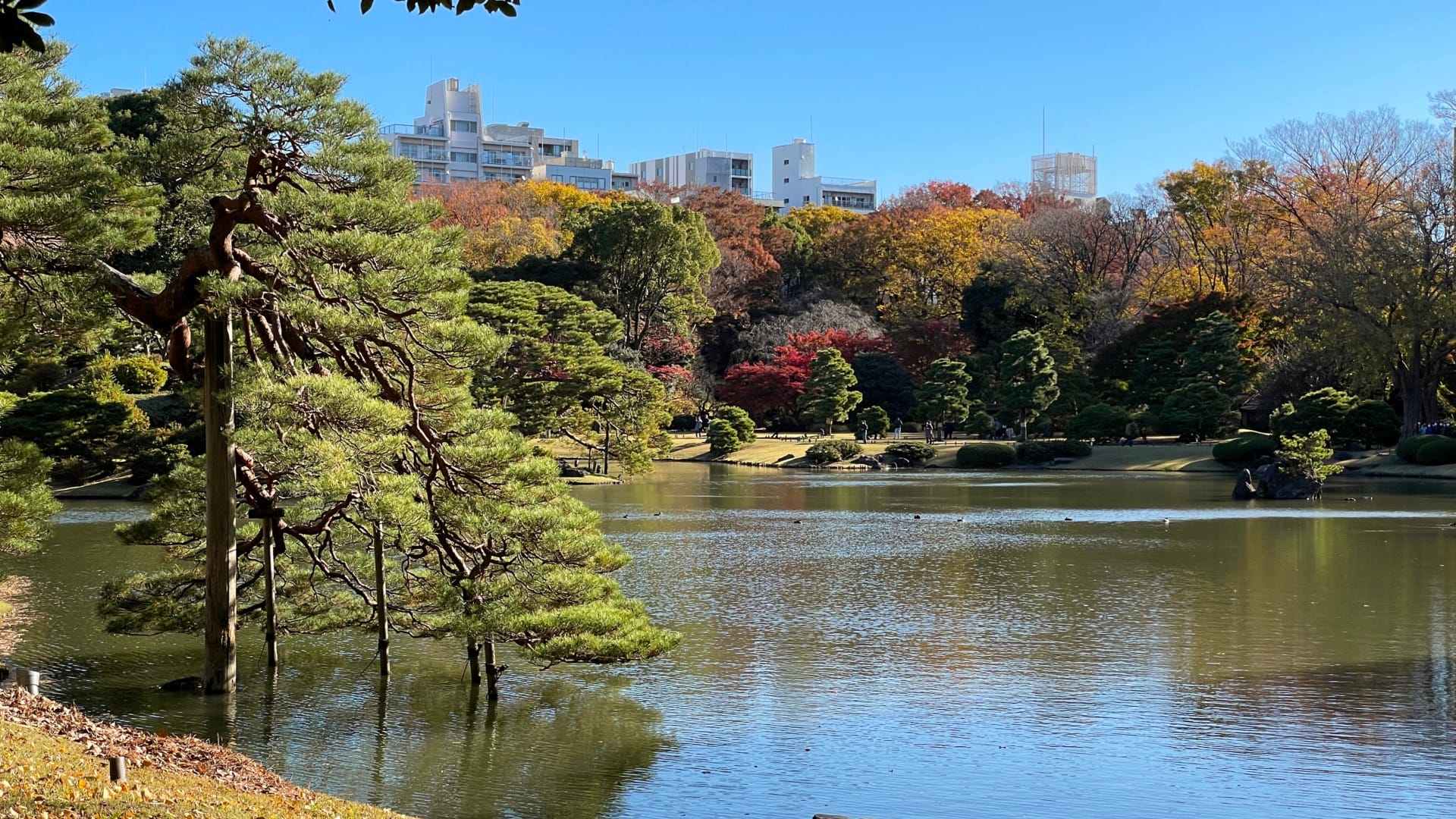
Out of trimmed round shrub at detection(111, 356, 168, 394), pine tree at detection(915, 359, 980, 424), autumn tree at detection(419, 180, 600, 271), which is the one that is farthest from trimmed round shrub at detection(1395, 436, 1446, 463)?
trimmed round shrub at detection(111, 356, 168, 394)

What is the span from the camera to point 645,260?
1768 inches

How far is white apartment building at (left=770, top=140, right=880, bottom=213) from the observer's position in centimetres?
10712

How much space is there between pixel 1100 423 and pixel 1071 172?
72.8m

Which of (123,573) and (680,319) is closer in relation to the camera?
(123,573)

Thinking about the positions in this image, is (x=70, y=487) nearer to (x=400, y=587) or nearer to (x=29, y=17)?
(x=400, y=587)

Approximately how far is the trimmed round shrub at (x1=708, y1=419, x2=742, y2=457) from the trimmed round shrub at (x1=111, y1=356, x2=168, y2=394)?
1821 centimetres

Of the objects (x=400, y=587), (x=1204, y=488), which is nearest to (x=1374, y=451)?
(x=1204, y=488)

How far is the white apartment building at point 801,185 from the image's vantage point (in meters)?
107

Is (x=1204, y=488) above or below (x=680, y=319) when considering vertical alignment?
below

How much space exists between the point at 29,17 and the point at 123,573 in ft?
48.8

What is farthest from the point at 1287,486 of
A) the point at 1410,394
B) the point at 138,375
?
the point at 138,375

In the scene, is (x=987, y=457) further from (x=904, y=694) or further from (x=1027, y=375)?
(x=904, y=694)

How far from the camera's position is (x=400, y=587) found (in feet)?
37.1

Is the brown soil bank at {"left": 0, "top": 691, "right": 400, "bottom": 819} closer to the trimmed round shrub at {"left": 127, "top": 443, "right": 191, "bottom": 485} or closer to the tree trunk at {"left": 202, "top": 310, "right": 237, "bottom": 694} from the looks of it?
the tree trunk at {"left": 202, "top": 310, "right": 237, "bottom": 694}
